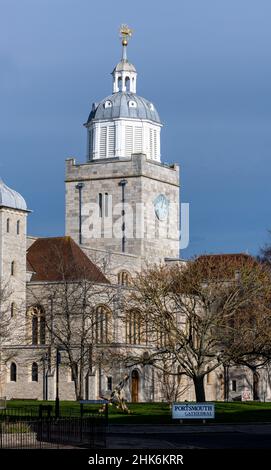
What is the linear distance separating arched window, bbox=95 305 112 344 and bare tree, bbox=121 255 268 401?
9194 millimetres

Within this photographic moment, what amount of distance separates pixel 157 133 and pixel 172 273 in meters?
33.3

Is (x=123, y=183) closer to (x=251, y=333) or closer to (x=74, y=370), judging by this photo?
(x=74, y=370)

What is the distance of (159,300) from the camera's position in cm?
8312

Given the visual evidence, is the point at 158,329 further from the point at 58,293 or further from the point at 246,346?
the point at 58,293

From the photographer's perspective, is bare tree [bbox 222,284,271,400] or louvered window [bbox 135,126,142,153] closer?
bare tree [bbox 222,284,271,400]

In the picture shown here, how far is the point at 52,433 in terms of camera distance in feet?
156

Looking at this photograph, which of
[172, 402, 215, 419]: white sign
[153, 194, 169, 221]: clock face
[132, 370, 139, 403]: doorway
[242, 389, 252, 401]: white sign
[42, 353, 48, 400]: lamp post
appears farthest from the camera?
[153, 194, 169, 221]: clock face

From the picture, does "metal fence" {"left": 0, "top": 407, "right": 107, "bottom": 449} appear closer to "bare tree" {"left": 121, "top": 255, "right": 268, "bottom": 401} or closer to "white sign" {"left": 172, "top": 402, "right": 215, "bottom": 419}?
"white sign" {"left": 172, "top": 402, "right": 215, "bottom": 419}

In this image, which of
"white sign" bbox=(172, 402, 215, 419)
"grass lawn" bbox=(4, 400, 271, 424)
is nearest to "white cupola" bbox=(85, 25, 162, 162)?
"grass lawn" bbox=(4, 400, 271, 424)

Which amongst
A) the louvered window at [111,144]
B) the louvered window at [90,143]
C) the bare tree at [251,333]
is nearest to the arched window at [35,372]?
the bare tree at [251,333]

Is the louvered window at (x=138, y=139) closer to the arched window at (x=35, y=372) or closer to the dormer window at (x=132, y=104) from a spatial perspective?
the dormer window at (x=132, y=104)

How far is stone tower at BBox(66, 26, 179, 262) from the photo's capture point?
119750 mm
